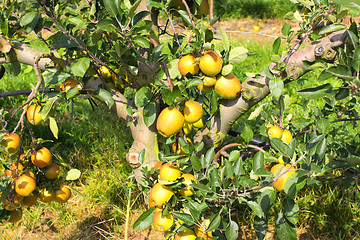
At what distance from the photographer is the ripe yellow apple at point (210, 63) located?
3.27 ft

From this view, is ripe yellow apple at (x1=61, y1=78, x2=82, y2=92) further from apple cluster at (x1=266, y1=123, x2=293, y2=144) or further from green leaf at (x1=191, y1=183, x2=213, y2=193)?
apple cluster at (x1=266, y1=123, x2=293, y2=144)

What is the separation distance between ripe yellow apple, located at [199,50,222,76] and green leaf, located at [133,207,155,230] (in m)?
0.46

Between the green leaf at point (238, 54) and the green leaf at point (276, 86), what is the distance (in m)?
0.14

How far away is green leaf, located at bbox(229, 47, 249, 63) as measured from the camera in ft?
3.56

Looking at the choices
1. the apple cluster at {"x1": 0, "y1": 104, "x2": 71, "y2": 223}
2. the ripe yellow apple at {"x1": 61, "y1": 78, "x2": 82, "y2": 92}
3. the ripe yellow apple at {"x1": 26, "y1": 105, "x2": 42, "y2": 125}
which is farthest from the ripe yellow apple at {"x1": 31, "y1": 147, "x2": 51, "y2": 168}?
the ripe yellow apple at {"x1": 61, "y1": 78, "x2": 82, "y2": 92}

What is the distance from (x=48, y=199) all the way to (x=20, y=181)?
181 mm

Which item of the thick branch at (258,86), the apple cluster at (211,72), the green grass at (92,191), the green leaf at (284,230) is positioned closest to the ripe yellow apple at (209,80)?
the apple cluster at (211,72)

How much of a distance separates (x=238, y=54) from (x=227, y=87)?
0.39 feet

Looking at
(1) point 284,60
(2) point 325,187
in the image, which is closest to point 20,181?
(1) point 284,60

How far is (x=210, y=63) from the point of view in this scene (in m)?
1.00

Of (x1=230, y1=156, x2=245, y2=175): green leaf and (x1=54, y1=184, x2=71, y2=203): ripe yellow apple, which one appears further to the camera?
(x1=54, y1=184, x2=71, y2=203): ripe yellow apple

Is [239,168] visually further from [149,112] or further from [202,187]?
[149,112]

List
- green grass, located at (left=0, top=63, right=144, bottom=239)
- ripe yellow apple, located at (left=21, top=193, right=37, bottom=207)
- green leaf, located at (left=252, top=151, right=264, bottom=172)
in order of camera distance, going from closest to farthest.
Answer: green leaf, located at (left=252, top=151, right=264, bottom=172) → ripe yellow apple, located at (left=21, top=193, right=37, bottom=207) → green grass, located at (left=0, top=63, right=144, bottom=239)

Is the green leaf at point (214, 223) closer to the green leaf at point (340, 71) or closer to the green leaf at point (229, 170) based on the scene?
the green leaf at point (229, 170)
